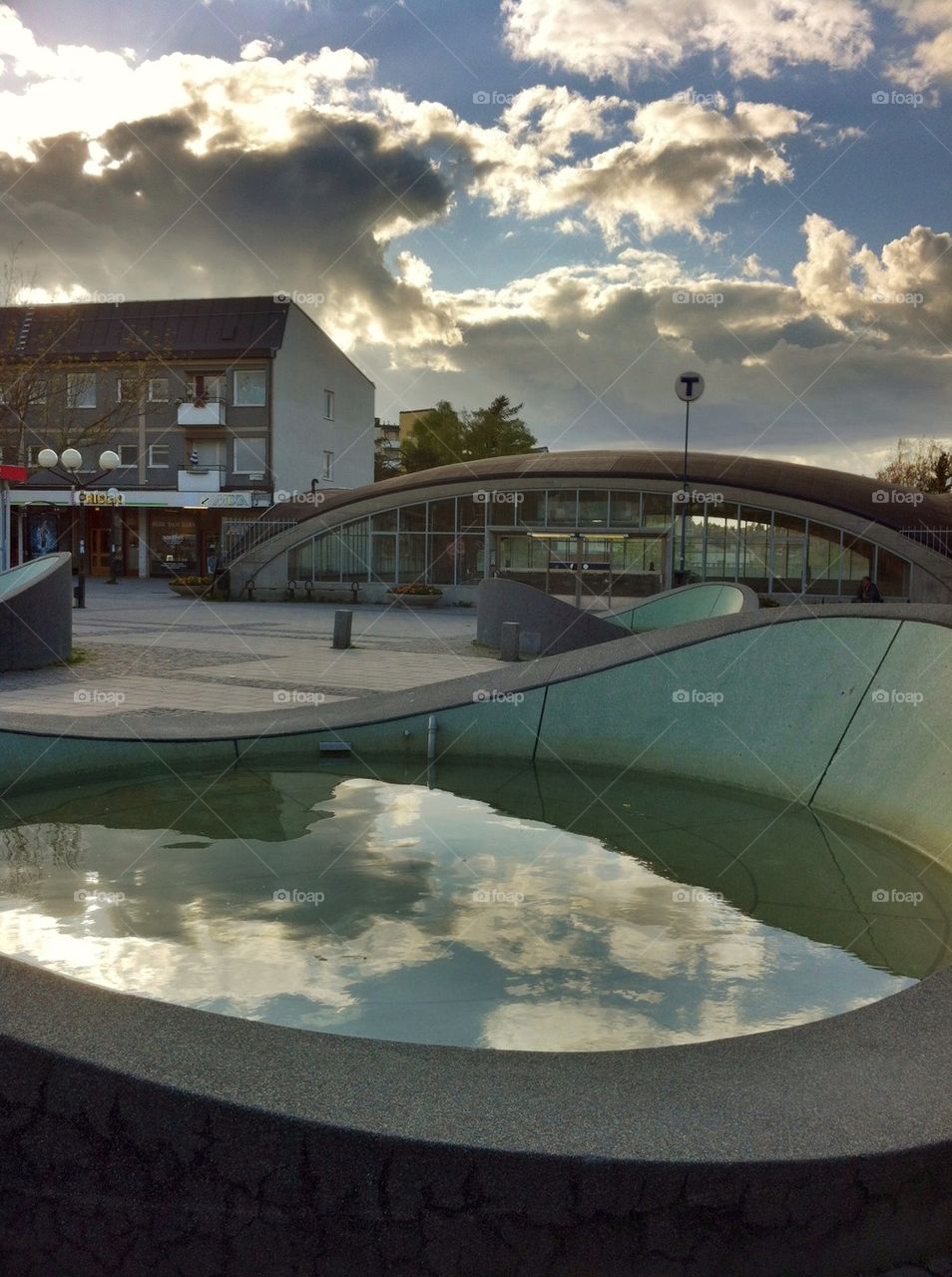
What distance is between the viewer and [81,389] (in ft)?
142

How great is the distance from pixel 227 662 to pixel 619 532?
2200 cm

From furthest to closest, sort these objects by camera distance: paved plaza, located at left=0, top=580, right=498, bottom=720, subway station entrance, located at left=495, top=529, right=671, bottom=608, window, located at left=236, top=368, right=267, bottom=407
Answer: window, located at left=236, top=368, right=267, bottom=407 → subway station entrance, located at left=495, top=529, right=671, bottom=608 → paved plaza, located at left=0, top=580, right=498, bottom=720

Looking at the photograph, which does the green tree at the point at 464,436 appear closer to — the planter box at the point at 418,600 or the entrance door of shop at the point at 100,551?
the entrance door of shop at the point at 100,551

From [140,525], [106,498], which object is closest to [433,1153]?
[106,498]

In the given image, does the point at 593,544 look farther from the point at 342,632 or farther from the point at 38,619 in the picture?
the point at 38,619

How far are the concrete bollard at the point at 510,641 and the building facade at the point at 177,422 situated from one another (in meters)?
26.8

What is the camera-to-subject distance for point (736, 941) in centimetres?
544

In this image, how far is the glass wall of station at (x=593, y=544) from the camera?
34875 mm

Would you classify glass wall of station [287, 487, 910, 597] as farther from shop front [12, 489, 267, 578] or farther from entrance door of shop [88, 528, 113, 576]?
entrance door of shop [88, 528, 113, 576]

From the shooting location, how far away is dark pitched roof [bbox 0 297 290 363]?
149 feet

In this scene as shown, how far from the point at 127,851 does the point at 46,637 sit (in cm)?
981

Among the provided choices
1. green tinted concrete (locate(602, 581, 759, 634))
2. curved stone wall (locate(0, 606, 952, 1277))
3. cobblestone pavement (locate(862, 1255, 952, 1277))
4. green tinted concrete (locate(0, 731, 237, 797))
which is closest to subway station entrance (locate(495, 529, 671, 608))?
green tinted concrete (locate(602, 581, 759, 634))

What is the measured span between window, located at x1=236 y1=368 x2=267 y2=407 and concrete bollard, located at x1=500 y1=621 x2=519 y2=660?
30.6 m

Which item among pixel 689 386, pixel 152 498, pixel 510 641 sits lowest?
pixel 510 641
